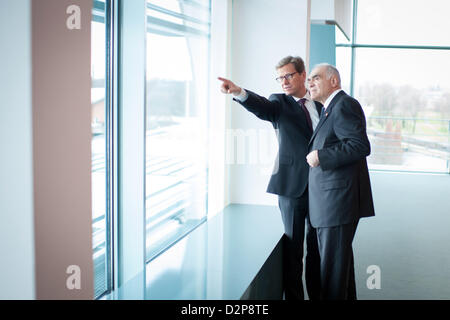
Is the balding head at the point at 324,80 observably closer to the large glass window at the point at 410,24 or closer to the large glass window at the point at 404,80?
the large glass window at the point at 404,80

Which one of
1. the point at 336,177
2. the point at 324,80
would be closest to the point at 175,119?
the point at 324,80

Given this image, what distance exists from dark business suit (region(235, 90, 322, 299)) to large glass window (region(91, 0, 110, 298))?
0.81 m

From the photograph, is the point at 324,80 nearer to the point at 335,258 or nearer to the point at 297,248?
the point at 335,258

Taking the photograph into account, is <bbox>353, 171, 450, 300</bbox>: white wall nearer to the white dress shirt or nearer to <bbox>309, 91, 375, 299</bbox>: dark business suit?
<bbox>309, 91, 375, 299</bbox>: dark business suit

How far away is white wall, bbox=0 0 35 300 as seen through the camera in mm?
1765

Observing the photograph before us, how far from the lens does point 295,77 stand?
3051 millimetres

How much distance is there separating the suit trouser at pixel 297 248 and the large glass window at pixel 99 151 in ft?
3.46

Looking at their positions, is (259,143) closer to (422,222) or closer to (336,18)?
(336,18)

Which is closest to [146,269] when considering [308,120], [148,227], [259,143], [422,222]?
[148,227]

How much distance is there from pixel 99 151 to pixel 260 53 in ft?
7.41

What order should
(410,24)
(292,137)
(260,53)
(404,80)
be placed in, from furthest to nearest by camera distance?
(404,80), (410,24), (260,53), (292,137)

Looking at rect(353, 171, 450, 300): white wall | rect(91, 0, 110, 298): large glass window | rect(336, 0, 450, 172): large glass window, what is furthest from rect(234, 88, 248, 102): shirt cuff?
rect(336, 0, 450, 172): large glass window

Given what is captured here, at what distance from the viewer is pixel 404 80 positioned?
447 inches

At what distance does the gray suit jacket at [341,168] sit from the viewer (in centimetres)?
265
